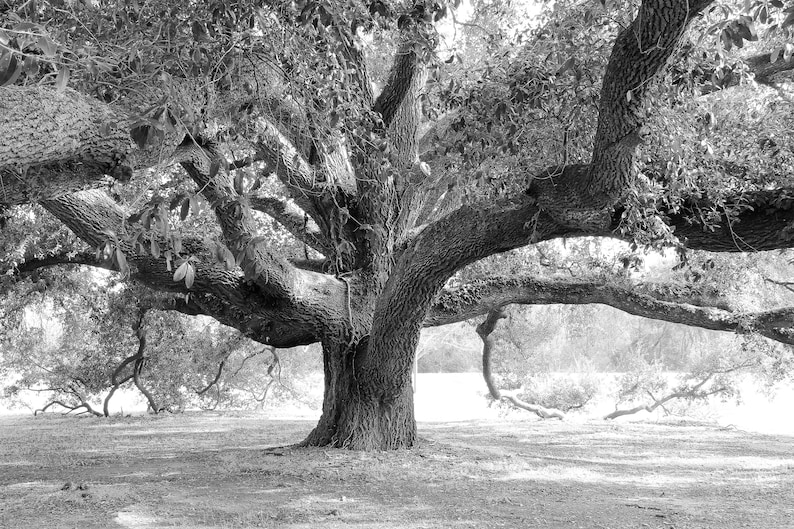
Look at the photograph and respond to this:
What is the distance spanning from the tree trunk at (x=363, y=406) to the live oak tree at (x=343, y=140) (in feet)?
0.07

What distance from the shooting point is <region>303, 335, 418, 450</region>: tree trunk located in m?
7.87

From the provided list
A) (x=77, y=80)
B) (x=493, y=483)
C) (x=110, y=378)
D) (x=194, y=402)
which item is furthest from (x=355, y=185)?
(x=194, y=402)

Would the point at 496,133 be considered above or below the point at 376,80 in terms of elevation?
below

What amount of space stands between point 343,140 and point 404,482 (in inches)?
119

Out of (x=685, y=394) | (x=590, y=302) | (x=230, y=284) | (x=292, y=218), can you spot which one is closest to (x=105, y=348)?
(x=292, y=218)

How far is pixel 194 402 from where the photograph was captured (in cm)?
1631

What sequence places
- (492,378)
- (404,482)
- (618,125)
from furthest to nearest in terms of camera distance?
(492,378) → (404,482) → (618,125)

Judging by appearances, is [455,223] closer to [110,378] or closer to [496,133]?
[496,133]

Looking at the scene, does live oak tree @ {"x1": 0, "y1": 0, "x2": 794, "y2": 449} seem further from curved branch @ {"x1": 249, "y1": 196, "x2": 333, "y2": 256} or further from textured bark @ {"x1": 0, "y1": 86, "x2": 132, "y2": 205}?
curved branch @ {"x1": 249, "y1": 196, "x2": 333, "y2": 256}

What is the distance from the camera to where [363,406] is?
8.02 m

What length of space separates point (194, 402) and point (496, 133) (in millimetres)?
12912

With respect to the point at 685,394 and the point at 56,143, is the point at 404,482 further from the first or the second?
the point at 685,394

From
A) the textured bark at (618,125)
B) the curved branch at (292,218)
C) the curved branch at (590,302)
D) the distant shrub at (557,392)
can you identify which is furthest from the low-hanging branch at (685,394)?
the textured bark at (618,125)

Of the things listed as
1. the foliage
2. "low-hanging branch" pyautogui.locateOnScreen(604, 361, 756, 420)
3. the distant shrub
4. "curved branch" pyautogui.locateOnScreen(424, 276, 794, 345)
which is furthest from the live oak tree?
"low-hanging branch" pyautogui.locateOnScreen(604, 361, 756, 420)
